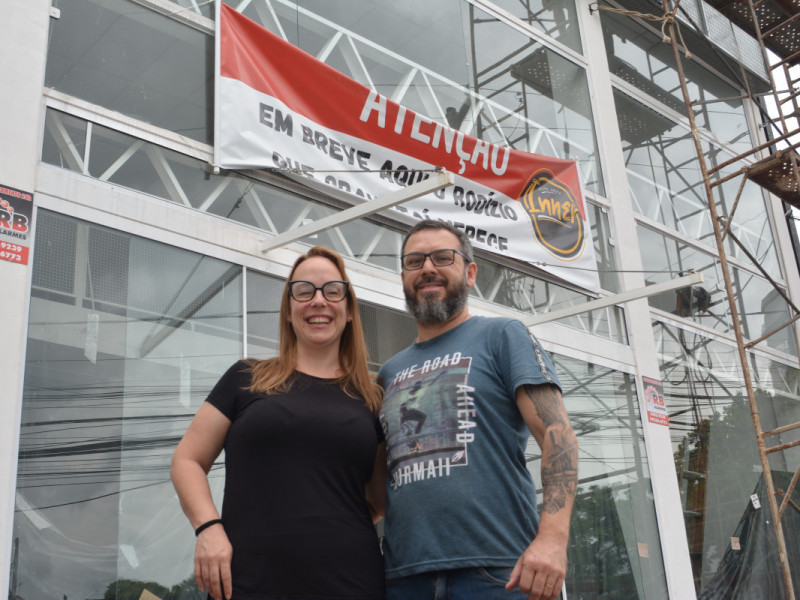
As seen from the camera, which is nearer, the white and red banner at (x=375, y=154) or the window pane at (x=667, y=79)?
the white and red banner at (x=375, y=154)

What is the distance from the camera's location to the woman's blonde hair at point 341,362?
238cm

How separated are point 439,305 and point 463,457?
1.55 feet

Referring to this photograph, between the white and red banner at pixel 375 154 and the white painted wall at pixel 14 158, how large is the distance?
1232 millimetres

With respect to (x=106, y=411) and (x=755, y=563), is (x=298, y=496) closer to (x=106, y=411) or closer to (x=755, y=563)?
(x=106, y=411)

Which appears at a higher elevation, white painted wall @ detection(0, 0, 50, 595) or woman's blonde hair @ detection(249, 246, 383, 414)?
white painted wall @ detection(0, 0, 50, 595)

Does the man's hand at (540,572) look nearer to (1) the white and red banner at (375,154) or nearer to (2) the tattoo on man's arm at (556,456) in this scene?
(2) the tattoo on man's arm at (556,456)

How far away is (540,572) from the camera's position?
1929 mm

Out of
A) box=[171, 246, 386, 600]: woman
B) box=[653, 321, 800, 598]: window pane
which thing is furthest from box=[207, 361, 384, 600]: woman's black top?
box=[653, 321, 800, 598]: window pane

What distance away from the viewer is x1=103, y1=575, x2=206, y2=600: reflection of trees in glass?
4516mm

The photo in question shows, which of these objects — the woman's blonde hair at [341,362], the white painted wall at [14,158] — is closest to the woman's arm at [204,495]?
the woman's blonde hair at [341,362]

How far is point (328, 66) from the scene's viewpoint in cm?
657

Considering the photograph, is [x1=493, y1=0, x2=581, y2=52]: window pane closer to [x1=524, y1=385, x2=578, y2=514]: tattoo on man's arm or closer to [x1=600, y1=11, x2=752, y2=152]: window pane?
[x1=600, y1=11, x2=752, y2=152]: window pane

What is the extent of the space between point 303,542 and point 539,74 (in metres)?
8.13

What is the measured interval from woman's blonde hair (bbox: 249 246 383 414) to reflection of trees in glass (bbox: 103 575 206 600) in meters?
2.72
